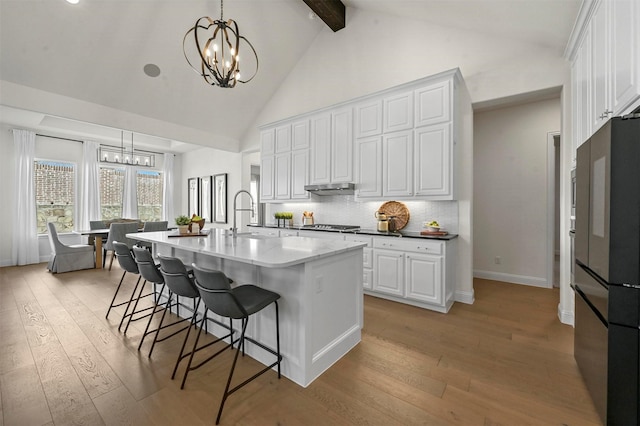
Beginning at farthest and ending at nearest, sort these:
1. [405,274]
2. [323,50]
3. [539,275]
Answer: [323,50]
[539,275]
[405,274]

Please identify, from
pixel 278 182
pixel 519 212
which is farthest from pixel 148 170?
pixel 519 212

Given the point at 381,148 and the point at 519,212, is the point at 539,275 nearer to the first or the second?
the point at 519,212

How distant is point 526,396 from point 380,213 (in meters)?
2.64

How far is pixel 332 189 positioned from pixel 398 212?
1.09 m

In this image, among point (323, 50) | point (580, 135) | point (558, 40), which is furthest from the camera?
point (323, 50)

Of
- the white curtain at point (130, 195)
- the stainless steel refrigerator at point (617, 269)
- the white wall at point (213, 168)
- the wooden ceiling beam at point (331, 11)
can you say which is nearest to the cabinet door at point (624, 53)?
the stainless steel refrigerator at point (617, 269)

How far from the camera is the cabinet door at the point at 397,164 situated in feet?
12.0

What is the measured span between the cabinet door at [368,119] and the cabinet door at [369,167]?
0.34 ft

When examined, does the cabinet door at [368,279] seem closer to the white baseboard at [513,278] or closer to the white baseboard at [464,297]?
the white baseboard at [464,297]

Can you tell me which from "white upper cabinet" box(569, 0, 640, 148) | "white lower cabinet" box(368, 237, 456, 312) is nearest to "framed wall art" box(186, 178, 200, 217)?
"white lower cabinet" box(368, 237, 456, 312)

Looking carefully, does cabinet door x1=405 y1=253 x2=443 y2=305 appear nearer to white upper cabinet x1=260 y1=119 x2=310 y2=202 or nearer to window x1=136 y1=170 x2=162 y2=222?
white upper cabinet x1=260 y1=119 x2=310 y2=202

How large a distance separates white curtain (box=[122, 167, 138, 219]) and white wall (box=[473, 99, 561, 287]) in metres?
8.55

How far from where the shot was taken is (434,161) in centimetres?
344

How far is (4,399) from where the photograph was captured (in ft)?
5.98
